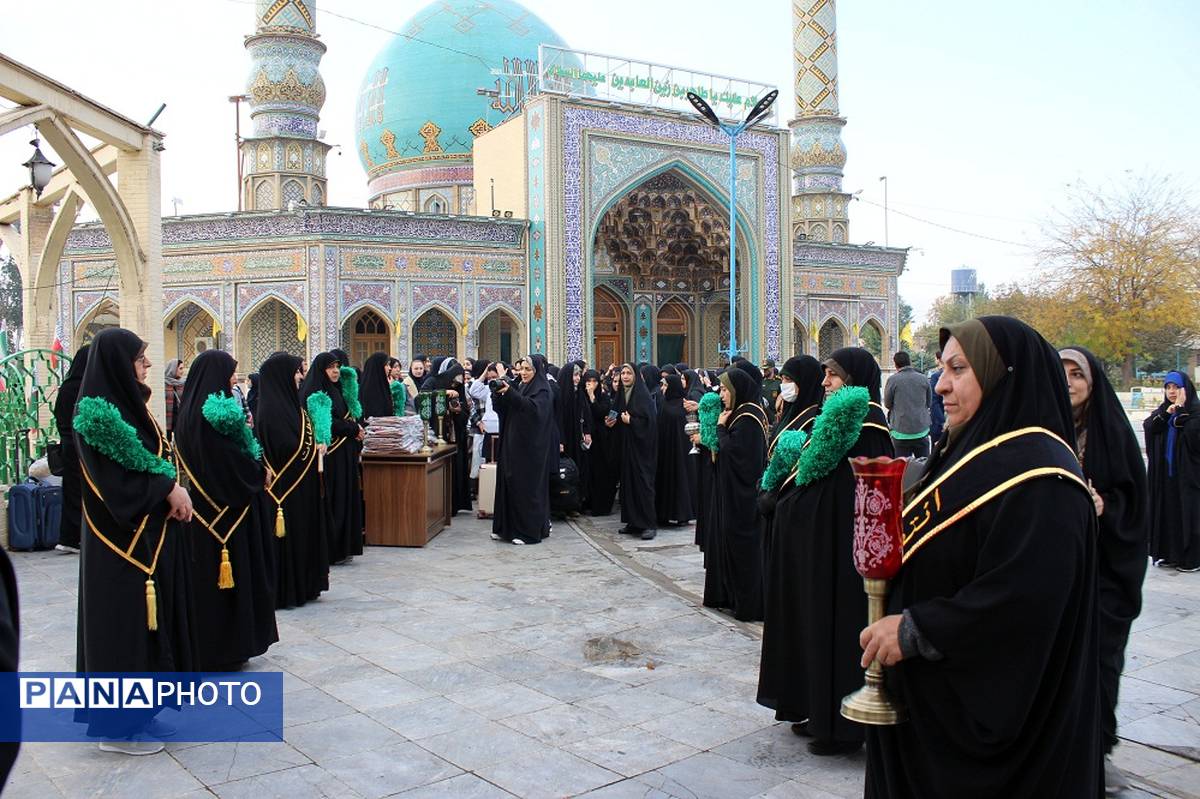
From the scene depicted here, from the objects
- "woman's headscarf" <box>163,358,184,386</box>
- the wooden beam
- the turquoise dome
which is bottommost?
"woman's headscarf" <box>163,358,184,386</box>

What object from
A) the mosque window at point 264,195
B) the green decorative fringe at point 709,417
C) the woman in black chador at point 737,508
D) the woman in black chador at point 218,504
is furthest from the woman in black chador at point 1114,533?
the mosque window at point 264,195

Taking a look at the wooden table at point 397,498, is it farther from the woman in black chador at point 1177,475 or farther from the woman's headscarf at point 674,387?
the woman in black chador at point 1177,475

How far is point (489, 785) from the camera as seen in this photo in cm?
325

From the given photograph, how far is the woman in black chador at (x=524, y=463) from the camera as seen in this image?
807cm

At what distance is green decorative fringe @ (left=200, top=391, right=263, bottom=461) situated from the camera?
167 inches

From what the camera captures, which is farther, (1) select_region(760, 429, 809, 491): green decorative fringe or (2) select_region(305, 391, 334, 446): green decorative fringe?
(2) select_region(305, 391, 334, 446): green decorative fringe

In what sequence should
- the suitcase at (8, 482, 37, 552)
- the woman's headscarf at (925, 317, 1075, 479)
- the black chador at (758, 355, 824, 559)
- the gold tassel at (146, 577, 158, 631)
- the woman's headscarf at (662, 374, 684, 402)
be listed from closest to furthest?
1. the woman's headscarf at (925, 317, 1075, 479)
2. the gold tassel at (146, 577, 158, 631)
3. the black chador at (758, 355, 824, 559)
4. the suitcase at (8, 482, 37, 552)
5. the woman's headscarf at (662, 374, 684, 402)

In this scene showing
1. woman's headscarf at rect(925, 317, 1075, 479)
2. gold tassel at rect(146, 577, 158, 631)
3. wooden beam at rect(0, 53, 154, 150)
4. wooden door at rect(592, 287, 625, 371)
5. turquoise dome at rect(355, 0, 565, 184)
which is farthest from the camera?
turquoise dome at rect(355, 0, 565, 184)

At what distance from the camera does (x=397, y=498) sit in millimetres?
7770

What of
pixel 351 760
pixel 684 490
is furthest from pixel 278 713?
pixel 684 490

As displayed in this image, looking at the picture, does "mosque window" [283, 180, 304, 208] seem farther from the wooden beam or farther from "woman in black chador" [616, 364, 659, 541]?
"woman in black chador" [616, 364, 659, 541]

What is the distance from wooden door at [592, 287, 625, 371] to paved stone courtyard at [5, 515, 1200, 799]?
52.8ft

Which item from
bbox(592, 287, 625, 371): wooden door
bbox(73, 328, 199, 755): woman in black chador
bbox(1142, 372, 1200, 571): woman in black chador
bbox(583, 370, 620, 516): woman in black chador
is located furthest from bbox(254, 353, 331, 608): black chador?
bbox(592, 287, 625, 371): wooden door

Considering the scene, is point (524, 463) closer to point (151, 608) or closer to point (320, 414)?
point (320, 414)
